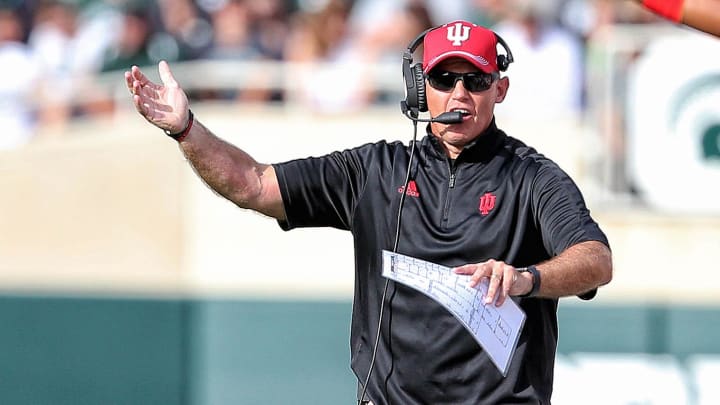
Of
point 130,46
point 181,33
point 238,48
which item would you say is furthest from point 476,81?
point 130,46

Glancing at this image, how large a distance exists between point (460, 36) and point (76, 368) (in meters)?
6.66

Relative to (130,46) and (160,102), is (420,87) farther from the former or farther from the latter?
(130,46)

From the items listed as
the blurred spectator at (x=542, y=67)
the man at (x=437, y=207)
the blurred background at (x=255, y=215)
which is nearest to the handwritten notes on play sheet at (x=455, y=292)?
the man at (x=437, y=207)

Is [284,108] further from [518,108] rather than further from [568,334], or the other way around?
[568,334]

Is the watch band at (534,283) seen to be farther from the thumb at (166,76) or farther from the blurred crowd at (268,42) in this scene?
the blurred crowd at (268,42)

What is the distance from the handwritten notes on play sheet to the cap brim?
775 millimetres

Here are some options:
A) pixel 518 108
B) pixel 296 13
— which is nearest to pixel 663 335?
pixel 518 108

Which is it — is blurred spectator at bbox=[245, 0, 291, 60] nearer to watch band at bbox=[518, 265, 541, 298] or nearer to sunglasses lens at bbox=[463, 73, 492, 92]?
sunglasses lens at bbox=[463, 73, 492, 92]

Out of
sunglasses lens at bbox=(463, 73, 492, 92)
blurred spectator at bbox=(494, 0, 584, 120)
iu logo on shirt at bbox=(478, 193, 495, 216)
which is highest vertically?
blurred spectator at bbox=(494, 0, 584, 120)

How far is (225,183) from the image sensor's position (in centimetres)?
433

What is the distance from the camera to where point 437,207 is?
13.7 feet

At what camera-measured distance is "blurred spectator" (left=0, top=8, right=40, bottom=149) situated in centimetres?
992

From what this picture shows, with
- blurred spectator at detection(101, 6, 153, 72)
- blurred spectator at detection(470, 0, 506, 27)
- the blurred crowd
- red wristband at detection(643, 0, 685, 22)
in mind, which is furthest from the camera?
blurred spectator at detection(101, 6, 153, 72)

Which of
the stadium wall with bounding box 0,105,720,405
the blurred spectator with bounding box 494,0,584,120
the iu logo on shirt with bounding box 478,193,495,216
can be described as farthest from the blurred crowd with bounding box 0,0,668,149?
the iu logo on shirt with bounding box 478,193,495,216
